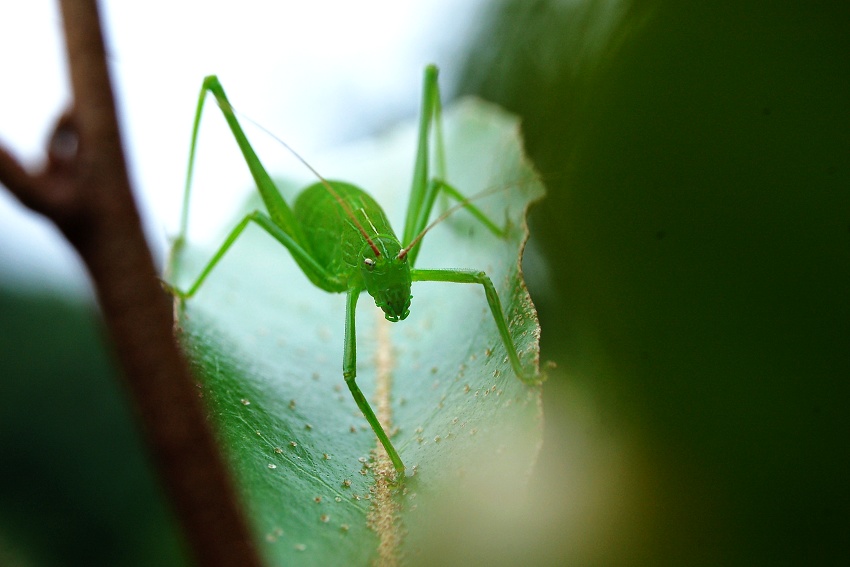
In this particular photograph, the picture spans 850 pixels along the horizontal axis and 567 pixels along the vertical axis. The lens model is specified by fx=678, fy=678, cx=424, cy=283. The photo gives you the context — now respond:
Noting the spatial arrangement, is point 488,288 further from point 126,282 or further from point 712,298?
point 126,282

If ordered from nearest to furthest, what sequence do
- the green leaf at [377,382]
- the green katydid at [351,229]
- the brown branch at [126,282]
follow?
the brown branch at [126,282] → the green leaf at [377,382] → the green katydid at [351,229]

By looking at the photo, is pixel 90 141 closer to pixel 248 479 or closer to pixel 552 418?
pixel 248 479

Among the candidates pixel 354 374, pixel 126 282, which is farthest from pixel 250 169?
pixel 126 282

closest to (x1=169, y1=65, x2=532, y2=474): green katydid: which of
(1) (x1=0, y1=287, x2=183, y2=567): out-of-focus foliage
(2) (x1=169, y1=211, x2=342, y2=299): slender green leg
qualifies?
(2) (x1=169, y1=211, x2=342, y2=299): slender green leg

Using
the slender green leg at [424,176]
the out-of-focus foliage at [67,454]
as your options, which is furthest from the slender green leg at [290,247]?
the out-of-focus foliage at [67,454]

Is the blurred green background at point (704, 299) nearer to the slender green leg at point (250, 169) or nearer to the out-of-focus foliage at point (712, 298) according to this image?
the out-of-focus foliage at point (712, 298)

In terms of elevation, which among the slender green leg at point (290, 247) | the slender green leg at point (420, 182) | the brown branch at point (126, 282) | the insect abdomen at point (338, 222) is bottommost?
the brown branch at point (126, 282)

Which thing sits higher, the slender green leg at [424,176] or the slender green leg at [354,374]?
the slender green leg at [424,176]
